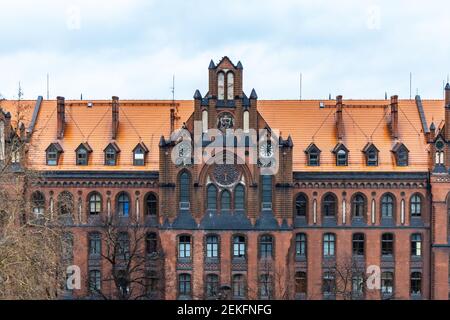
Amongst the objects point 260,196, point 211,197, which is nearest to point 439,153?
point 260,196

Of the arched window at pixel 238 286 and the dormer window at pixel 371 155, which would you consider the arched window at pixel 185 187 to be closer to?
the arched window at pixel 238 286

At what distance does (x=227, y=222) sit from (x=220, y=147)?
5468 millimetres

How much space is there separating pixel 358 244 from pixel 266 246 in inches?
284

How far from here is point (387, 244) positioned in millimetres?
58781

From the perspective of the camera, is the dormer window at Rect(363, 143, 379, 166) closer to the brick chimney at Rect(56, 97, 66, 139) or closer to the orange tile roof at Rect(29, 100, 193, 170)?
the orange tile roof at Rect(29, 100, 193, 170)

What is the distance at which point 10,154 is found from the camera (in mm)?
32031

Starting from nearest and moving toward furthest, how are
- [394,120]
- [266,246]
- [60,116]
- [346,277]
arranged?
[346,277], [266,246], [394,120], [60,116]

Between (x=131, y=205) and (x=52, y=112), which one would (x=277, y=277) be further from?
(x=52, y=112)

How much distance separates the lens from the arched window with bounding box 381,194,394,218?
193 ft

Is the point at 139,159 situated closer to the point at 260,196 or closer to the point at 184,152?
the point at 184,152

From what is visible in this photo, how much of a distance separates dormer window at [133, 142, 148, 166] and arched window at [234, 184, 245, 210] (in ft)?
25.5

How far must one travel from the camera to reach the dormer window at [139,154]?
196ft

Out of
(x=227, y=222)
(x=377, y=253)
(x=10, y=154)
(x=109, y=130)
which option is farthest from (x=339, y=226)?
(x=10, y=154)

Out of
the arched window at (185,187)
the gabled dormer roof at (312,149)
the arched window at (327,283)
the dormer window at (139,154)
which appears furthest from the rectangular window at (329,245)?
the dormer window at (139,154)
